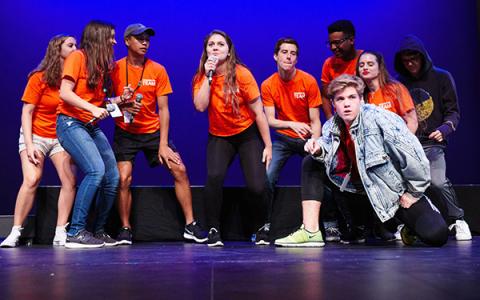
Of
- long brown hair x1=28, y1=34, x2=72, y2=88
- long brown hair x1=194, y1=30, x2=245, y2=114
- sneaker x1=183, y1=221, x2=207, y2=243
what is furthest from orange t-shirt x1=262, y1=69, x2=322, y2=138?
long brown hair x1=28, y1=34, x2=72, y2=88

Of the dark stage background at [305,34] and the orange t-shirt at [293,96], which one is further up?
the dark stage background at [305,34]

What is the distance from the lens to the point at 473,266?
2.50m

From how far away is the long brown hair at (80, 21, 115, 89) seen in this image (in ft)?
12.7

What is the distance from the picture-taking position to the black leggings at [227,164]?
13.2 ft

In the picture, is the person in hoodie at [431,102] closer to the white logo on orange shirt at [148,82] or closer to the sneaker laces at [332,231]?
the sneaker laces at [332,231]

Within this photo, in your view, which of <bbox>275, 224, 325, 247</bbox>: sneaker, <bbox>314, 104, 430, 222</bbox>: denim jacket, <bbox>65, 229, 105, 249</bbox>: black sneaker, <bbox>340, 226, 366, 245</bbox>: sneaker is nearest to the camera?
<bbox>314, 104, 430, 222</bbox>: denim jacket

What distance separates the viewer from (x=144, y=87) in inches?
167

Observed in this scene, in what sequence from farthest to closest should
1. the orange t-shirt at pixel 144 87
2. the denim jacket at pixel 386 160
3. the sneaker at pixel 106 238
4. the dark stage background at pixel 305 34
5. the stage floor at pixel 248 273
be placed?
the dark stage background at pixel 305 34 < the orange t-shirt at pixel 144 87 < the sneaker at pixel 106 238 < the denim jacket at pixel 386 160 < the stage floor at pixel 248 273

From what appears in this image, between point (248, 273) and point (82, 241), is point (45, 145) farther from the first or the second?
point (248, 273)

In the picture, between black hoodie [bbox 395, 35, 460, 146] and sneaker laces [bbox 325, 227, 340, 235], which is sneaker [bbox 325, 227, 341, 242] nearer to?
sneaker laces [bbox 325, 227, 340, 235]

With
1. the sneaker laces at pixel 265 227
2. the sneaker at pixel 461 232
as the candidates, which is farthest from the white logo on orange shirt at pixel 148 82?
the sneaker at pixel 461 232

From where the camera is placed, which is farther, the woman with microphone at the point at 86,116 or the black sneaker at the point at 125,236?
the black sneaker at the point at 125,236

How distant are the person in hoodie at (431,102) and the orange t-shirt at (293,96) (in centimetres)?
61

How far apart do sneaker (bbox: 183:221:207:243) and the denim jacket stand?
4.03 feet
